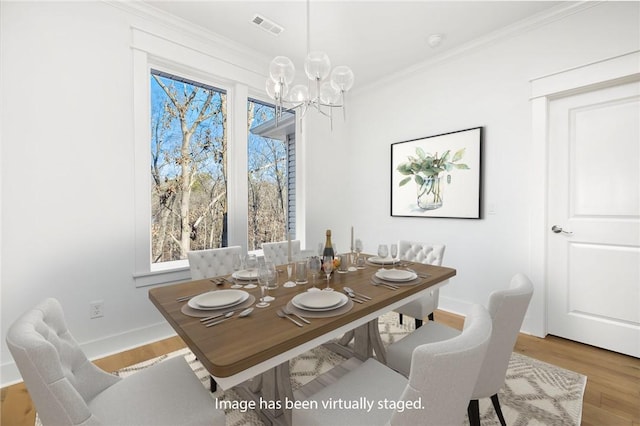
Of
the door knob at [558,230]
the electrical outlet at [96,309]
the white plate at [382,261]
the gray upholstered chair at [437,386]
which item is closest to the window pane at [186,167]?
the electrical outlet at [96,309]

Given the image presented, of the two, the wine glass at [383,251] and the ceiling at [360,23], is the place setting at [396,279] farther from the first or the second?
the ceiling at [360,23]

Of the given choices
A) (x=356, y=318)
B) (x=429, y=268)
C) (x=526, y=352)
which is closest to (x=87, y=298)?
(x=356, y=318)

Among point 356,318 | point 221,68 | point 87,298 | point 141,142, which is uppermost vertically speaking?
point 221,68

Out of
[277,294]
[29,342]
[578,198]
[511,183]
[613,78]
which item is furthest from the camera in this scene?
[511,183]

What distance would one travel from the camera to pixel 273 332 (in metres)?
1.07

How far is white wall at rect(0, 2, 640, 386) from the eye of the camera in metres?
1.94

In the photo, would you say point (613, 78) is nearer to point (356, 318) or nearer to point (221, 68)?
point (356, 318)

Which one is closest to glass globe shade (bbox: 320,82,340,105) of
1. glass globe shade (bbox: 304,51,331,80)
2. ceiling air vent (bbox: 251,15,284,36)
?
glass globe shade (bbox: 304,51,331,80)

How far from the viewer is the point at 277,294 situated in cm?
150

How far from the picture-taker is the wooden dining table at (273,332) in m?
0.93

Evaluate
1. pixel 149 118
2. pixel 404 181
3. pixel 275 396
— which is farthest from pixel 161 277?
pixel 404 181

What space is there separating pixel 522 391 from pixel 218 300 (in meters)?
1.98

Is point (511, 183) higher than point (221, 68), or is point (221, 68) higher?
point (221, 68)

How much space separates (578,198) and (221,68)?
358 centimetres
